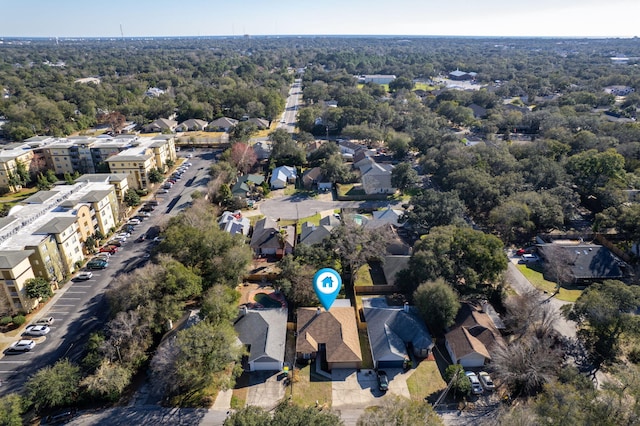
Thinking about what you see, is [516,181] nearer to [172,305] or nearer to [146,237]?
[172,305]

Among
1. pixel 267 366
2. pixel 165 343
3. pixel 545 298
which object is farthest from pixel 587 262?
pixel 165 343

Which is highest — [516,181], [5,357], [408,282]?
[516,181]

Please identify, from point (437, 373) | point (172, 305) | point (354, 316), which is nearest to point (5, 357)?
point (172, 305)

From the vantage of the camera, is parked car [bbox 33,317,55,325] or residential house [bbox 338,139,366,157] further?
residential house [bbox 338,139,366,157]

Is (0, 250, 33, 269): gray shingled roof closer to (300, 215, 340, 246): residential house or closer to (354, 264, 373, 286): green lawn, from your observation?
(300, 215, 340, 246): residential house

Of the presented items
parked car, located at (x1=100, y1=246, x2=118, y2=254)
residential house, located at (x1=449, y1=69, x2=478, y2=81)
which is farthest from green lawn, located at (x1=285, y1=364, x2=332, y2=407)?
residential house, located at (x1=449, y1=69, x2=478, y2=81)

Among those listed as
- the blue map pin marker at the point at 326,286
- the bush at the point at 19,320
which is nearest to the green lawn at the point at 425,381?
the blue map pin marker at the point at 326,286
